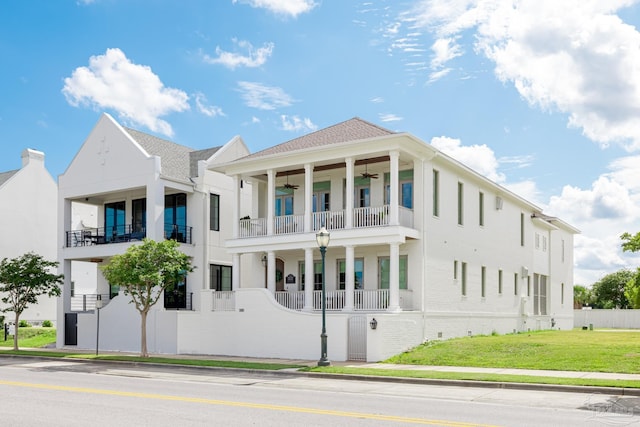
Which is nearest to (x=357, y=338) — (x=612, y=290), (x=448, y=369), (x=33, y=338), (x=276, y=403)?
(x=448, y=369)

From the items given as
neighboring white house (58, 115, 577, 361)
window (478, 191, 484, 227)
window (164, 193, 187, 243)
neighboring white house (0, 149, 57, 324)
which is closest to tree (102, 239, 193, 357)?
neighboring white house (58, 115, 577, 361)

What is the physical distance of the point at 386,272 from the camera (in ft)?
91.2

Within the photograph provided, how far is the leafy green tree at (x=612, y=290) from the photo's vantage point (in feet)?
305

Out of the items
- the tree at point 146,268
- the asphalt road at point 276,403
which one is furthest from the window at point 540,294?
the asphalt road at point 276,403

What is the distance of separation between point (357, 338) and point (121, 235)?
1442 cm

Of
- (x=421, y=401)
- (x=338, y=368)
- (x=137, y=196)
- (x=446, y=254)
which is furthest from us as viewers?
(x=137, y=196)

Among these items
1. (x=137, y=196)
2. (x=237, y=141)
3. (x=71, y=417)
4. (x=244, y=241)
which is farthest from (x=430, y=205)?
(x=71, y=417)

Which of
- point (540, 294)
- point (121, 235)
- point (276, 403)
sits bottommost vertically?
point (276, 403)

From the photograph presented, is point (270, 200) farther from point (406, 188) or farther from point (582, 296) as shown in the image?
point (582, 296)

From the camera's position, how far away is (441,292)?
91.7ft

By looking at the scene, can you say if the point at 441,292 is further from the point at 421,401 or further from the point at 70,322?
the point at 70,322

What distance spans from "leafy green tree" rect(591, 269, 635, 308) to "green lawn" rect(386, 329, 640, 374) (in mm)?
73636

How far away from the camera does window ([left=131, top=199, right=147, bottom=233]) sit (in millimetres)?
34562

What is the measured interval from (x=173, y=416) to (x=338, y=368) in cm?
949
